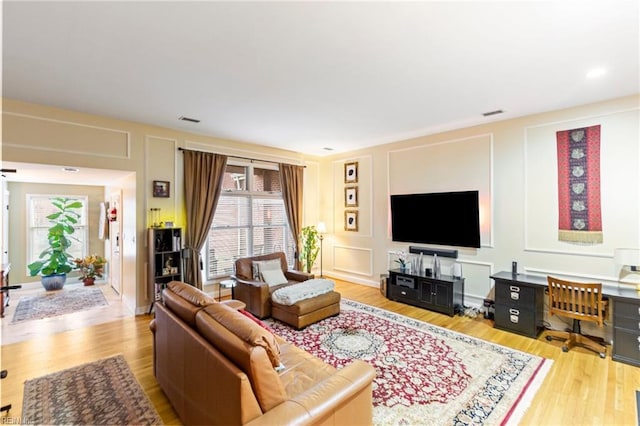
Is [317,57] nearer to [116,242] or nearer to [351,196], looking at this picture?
[351,196]

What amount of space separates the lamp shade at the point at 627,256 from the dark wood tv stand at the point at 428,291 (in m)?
1.81

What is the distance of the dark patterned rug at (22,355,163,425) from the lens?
2.19 metres

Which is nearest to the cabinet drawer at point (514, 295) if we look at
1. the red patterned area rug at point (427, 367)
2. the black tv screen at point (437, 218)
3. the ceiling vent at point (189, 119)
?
the red patterned area rug at point (427, 367)

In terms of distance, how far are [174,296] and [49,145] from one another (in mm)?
3002

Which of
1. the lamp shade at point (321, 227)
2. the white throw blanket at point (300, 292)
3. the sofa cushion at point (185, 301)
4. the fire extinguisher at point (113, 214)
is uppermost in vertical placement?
the fire extinguisher at point (113, 214)

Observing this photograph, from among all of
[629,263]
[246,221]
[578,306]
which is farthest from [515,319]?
[246,221]

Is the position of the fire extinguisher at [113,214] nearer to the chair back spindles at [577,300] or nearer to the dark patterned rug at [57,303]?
the dark patterned rug at [57,303]

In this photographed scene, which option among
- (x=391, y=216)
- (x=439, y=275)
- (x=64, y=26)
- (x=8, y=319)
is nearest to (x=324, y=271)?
(x=391, y=216)

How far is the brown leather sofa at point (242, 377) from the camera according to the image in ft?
4.68

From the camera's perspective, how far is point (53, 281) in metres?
5.89

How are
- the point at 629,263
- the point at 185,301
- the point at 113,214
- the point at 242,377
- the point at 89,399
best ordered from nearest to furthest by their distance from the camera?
the point at 242,377, the point at 185,301, the point at 89,399, the point at 629,263, the point at 113,214

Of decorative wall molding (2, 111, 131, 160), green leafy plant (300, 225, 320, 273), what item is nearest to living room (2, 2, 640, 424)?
decorative wall molding (2, 111, 131, 160)

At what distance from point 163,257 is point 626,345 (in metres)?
5.80

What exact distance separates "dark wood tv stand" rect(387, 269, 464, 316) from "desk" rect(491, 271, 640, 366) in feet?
1.98
